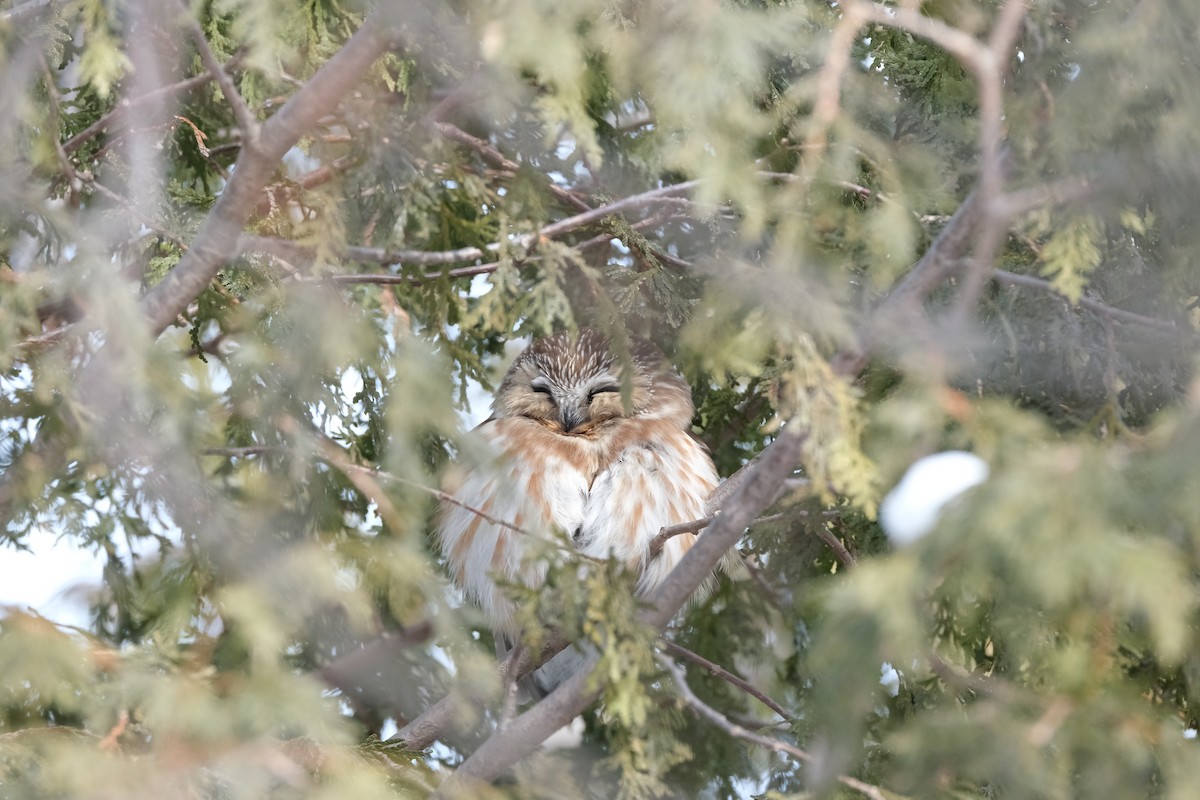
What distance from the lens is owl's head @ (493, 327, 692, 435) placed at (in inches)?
188

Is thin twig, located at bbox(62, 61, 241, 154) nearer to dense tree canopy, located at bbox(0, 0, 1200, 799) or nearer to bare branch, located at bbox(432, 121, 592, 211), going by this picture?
dense tree canopy, located at bbox(0, 0, 1200, 799)

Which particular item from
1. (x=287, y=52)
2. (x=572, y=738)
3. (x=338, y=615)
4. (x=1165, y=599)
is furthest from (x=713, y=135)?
(x=572, y=738)

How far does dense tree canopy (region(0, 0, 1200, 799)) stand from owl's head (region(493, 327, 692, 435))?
0.16m

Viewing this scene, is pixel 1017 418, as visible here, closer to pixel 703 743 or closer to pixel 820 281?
pixel 820 281

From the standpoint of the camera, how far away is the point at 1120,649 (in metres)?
2.95

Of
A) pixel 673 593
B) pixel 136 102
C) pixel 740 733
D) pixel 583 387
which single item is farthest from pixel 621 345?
pixel 136 102

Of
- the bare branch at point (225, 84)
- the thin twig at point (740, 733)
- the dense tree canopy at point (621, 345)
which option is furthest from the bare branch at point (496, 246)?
the thin twig at point (740, 733)

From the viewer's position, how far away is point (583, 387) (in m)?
4.81

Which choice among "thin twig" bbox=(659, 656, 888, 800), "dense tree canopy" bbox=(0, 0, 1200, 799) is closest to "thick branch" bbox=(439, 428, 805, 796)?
"dense tree canopy" bbox=(0, 0, 1200, 799)

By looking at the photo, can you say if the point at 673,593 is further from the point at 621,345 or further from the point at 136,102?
the point at 136,102

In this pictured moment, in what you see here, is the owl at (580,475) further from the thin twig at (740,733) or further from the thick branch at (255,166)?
the thick branch at (255,166)

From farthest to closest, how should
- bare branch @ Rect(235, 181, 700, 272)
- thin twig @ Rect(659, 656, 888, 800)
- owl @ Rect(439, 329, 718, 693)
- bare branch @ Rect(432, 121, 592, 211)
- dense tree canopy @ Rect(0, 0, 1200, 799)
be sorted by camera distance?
owl @ Rect(439, 329, 718, 693), bare branch @ Rect(432, 121, 592, 211), bare branch @ Rect(235, 181, 700, 272), thin twig @ Rect(659, 656, 888, 800), dense tree canopy @ Rect(0, 0, 1200, 799)

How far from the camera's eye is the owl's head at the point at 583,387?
188 inches

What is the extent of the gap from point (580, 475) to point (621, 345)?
1117 mm
